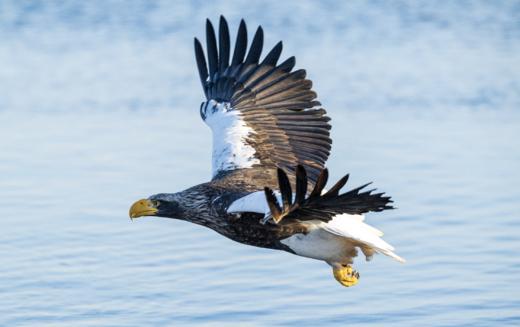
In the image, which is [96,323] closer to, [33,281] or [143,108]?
[33,281]

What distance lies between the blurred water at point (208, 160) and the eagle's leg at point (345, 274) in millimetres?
124

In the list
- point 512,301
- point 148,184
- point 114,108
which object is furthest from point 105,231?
point 114,108

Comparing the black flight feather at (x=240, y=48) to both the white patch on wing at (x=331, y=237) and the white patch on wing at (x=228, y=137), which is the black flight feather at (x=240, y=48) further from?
the white patch on wing at (x=331, y=237)

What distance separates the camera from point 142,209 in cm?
781

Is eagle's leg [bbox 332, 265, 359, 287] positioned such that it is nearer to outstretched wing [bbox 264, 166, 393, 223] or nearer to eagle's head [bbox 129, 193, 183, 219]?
eagle's head [bbox 129, 193, 183, 219]

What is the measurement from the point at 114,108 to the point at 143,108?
0.25 meters

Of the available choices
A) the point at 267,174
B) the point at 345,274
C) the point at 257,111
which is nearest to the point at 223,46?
the point at 257,111

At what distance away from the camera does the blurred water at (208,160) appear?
7.73 metres

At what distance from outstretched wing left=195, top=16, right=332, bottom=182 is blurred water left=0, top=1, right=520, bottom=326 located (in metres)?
0.63

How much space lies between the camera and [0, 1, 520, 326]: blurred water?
25.4 ft

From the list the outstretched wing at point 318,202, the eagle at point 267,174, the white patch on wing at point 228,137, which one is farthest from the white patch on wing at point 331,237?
the white patch on wing at point 228,137

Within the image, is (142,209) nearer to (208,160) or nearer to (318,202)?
(318,202)

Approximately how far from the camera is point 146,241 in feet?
28.8

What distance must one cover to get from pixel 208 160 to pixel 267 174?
247 centimetres
